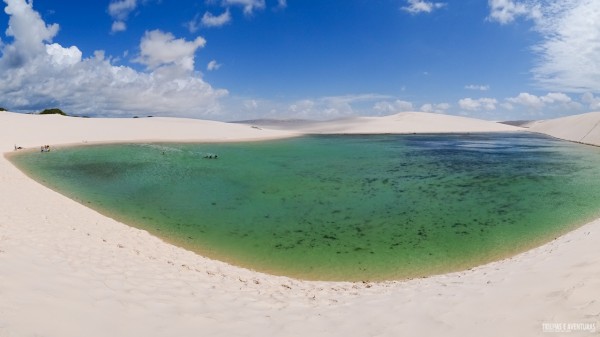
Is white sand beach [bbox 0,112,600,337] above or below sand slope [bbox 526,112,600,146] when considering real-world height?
below

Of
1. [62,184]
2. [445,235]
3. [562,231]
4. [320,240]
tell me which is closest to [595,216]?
[562,231]

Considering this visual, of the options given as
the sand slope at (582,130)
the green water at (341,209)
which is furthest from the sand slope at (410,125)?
the green water at (341,209)

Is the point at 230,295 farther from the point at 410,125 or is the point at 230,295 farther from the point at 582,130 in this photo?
the point at 410,125

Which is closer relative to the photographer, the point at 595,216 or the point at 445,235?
the point at 445,235

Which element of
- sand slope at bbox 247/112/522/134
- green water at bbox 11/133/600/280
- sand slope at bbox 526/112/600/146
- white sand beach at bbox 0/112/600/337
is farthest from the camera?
sand slope at bbox 247/112/522/134

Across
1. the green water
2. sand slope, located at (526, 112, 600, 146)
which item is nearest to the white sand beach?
the green water

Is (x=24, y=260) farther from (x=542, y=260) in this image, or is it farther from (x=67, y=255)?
(x=542, y=260)

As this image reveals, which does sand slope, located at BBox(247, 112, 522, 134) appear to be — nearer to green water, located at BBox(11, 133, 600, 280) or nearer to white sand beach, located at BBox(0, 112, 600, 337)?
green water, located at BBox(11, 133, 600, 280)
